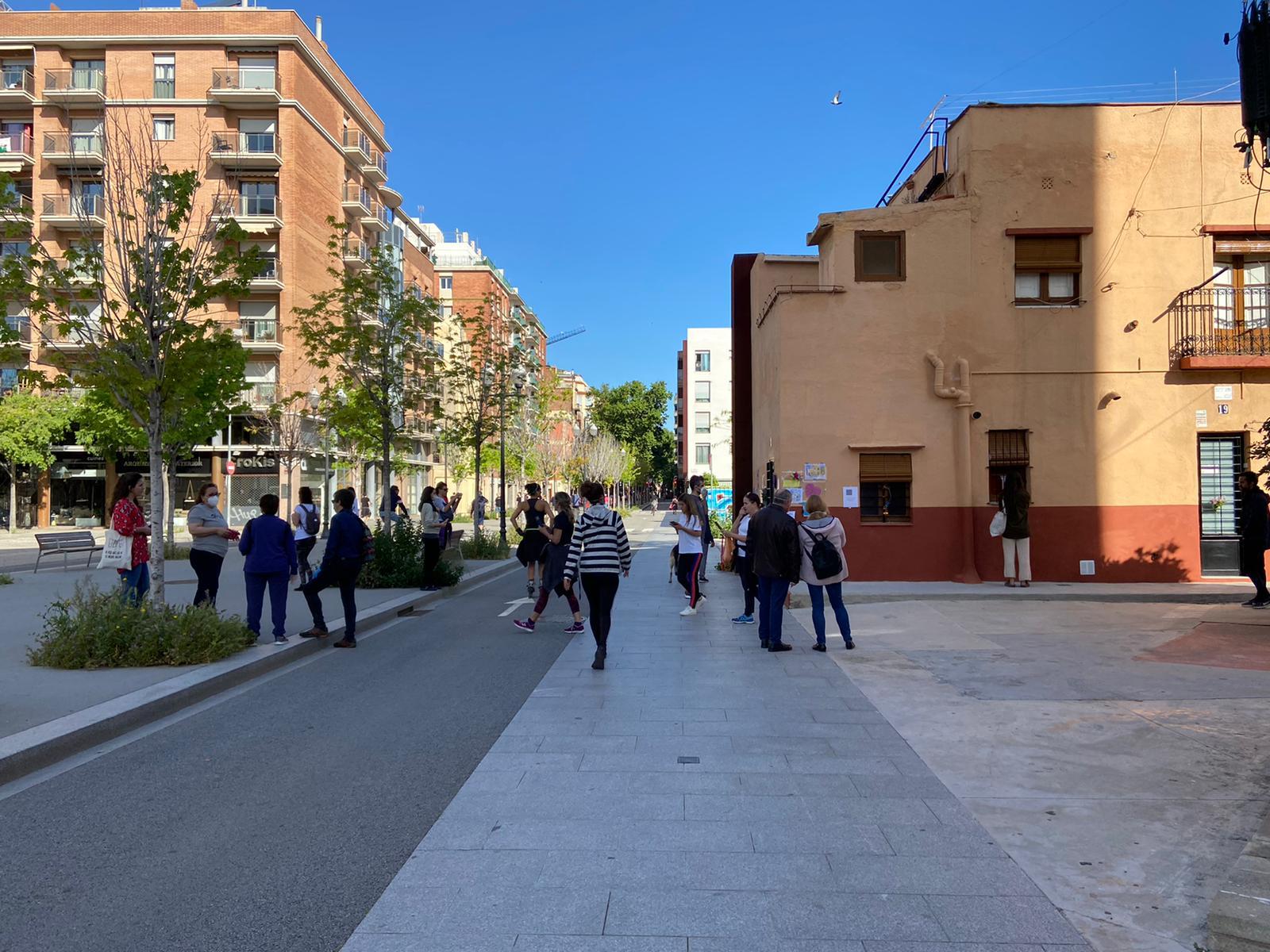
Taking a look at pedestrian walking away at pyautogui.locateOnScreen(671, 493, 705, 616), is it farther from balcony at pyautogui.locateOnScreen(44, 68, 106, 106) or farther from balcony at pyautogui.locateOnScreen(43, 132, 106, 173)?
balcony at pyautogui.locateOnScreen(44, 68, 106, 106)

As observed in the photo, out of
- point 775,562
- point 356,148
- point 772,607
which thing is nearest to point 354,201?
point 356,148

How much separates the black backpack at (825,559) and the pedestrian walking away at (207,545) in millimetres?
6610

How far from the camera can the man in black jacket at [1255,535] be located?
40.2 ft

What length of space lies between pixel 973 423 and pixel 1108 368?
2.36 metres

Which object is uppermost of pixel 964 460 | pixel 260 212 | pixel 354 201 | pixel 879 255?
pixel 354 201

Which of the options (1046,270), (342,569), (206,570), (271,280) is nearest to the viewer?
(342,569)

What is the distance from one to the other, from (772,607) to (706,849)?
588 cm

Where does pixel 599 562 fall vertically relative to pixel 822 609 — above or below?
above

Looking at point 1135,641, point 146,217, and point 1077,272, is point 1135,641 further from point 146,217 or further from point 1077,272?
point 146,217

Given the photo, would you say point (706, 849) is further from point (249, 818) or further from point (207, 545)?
point (207, 545)

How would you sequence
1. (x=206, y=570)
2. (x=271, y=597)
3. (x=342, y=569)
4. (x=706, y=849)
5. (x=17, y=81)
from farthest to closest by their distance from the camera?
(x=17, y=81)
(x=206, y=570)
(x=342, y=569)
(x=271, y=597)
(x=706, y=849)

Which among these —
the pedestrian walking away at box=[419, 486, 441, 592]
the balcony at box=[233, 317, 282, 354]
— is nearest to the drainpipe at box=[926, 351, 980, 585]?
the pedestrian walking away at box=[419, 486, 441, 592]

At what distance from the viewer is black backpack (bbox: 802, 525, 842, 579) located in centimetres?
983

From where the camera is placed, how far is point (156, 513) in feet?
31.3
